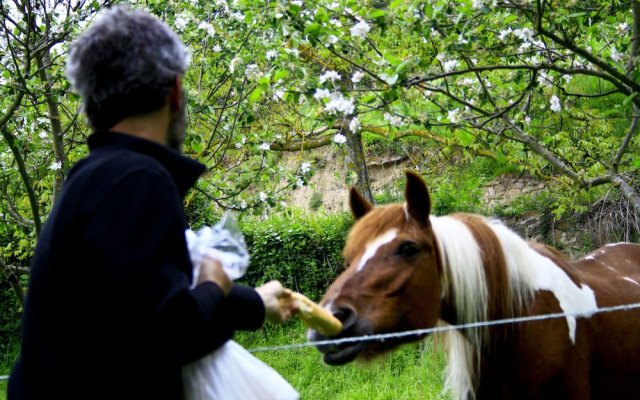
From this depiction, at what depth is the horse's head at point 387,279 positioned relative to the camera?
9.31 ft

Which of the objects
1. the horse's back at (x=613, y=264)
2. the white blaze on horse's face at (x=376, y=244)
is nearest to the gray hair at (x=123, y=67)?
the white blaze on horse's face at (x=376, y=244)

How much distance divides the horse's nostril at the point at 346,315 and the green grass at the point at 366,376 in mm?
3235

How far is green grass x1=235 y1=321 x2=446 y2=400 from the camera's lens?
6434 mm

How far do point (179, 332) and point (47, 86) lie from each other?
398 centimetres

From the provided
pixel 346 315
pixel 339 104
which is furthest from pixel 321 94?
pixel 346 315

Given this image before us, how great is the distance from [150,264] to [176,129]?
462 mm

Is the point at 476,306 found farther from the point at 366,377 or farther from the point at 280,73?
the point at 366,377

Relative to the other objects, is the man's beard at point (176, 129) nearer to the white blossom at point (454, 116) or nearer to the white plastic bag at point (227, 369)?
the white plastic bag at point (227, 369)

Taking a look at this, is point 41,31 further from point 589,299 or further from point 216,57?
point 589,299

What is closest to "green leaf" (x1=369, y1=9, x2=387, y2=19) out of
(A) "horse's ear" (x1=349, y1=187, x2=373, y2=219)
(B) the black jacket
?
(A) "horse's ear" (x1=349, y1=187, x2=373, y2=219)

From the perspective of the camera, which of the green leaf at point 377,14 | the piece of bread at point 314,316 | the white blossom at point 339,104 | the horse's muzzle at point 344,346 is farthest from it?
the white blossom at point 339,104

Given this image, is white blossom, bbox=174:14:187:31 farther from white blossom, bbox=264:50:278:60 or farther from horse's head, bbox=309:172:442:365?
horse's head, bbox=309:172:442:365

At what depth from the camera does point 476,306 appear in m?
3.18

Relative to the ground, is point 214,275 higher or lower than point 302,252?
higher
